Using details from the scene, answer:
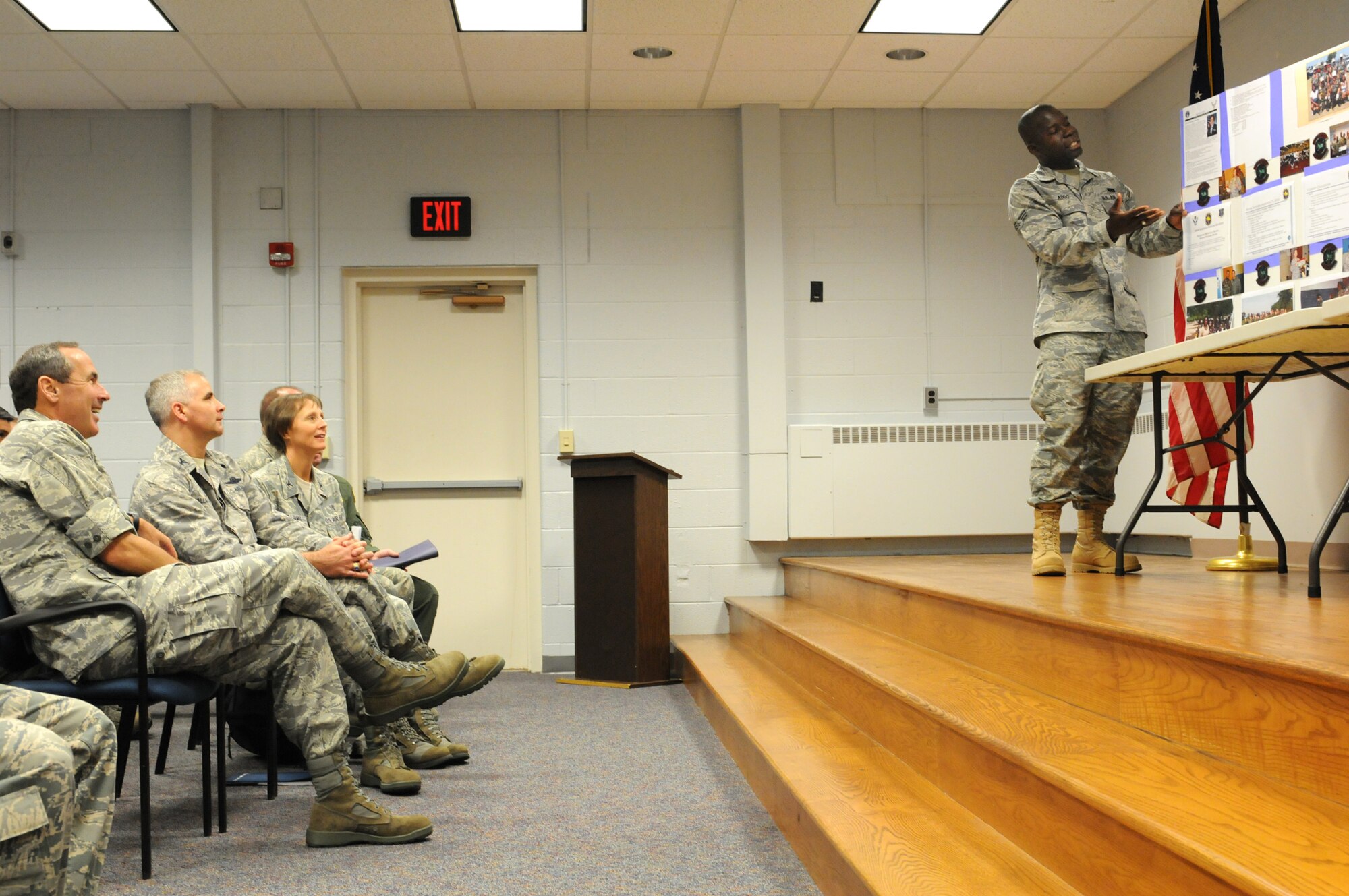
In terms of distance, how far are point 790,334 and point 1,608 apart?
172 inches

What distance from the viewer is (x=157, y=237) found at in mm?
5926

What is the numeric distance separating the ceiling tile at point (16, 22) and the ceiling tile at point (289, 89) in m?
0.82

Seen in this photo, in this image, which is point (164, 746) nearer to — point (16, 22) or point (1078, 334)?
point (1078, 334)

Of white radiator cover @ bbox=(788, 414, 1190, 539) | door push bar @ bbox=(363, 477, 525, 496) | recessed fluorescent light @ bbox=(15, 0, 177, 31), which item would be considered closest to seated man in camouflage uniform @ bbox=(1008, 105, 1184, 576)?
white radiator cover @ bbox=(788, 414, 1190, 539)

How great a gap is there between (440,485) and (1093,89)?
13.4 ft

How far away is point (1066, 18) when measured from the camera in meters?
5.02

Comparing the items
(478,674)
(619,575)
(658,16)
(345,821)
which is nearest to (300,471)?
(478,674)

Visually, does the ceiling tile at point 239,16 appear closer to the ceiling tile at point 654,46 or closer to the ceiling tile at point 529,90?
the ceiling tile at point 529,90

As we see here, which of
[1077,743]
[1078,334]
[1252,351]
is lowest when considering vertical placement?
[1077,743]

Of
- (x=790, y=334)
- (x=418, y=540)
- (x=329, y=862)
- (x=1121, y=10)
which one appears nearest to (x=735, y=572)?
(x=790, y=334)

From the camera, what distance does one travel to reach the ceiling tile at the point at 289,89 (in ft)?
18.0

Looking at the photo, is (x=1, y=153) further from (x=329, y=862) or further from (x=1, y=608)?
(x=329, y=862)

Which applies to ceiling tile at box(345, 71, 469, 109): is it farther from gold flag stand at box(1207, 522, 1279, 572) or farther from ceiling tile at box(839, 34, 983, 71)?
gold flag stand at box(1207, 522, 1279, 572)

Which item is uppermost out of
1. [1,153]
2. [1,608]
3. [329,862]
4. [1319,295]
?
[1,153]
